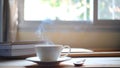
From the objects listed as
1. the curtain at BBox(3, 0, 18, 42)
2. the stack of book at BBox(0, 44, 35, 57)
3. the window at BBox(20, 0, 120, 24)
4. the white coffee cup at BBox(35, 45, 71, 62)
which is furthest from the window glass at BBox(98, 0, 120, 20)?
the white coffee cup at BBox(35, 45, 71, 62)

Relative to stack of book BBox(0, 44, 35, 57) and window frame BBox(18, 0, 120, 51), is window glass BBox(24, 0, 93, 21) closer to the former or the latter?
window frame BBox(18, 0, 120, 51)

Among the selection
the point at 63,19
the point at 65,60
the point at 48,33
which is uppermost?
the point at 63,19

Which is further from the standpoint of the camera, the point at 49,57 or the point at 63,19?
the point at 63,19

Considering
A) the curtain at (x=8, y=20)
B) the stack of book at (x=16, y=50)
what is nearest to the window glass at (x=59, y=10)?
the curtain at (x=8, y=20)

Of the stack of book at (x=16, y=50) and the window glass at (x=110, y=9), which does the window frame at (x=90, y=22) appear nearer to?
the window glass at (x=110, y=9)

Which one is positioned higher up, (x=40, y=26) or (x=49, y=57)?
(x=40, y=26)

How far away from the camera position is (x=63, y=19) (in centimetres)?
166

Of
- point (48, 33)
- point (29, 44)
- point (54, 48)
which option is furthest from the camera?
point (48, 33)

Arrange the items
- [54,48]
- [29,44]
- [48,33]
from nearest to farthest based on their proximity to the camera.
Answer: [54,48] → [29,44] → [48,33]

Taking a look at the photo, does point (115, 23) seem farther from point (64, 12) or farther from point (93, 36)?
point (64, 12)

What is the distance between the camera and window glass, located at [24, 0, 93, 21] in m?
1.66

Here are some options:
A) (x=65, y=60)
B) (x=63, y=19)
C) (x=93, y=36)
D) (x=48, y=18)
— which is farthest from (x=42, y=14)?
(x=65, y=60)

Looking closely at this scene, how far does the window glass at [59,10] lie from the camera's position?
166 cm

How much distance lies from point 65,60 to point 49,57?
67 mm
